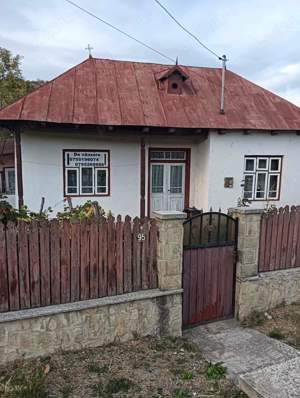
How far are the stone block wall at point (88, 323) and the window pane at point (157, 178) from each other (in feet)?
20.4

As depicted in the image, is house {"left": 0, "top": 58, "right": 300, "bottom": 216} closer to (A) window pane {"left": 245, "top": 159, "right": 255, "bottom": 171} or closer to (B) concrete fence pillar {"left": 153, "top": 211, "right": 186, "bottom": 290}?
(A) window pane {"left": 245, "top": 159, "right": 255, "bottom": 171}

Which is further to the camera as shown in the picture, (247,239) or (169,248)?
(247,239)

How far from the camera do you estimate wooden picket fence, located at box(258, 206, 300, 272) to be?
17.3 ft

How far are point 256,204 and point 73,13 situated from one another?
7.59m

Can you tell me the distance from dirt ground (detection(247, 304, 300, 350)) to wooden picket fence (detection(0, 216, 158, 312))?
191 cm

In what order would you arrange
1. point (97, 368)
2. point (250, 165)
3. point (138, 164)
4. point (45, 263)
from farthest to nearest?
point (250, 165), point (138, 164), point (45, 263), point (97, 368)

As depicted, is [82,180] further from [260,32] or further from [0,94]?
[0,94]

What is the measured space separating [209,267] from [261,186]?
632cm

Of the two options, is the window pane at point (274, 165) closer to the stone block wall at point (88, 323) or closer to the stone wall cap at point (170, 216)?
the stone wall cap at point (170, 216)

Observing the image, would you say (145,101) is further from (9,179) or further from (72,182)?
(9,179)

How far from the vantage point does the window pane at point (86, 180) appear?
9273mm

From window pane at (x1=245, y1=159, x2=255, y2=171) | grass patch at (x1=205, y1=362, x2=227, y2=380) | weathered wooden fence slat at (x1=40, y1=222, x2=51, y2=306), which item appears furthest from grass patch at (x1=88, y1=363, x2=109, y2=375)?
window pane at (x1=245, y1=159, x2=255, y2=171)

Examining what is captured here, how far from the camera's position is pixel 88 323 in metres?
3.97

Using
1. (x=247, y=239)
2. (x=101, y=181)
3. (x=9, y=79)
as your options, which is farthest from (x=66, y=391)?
(x=9, y=79)
